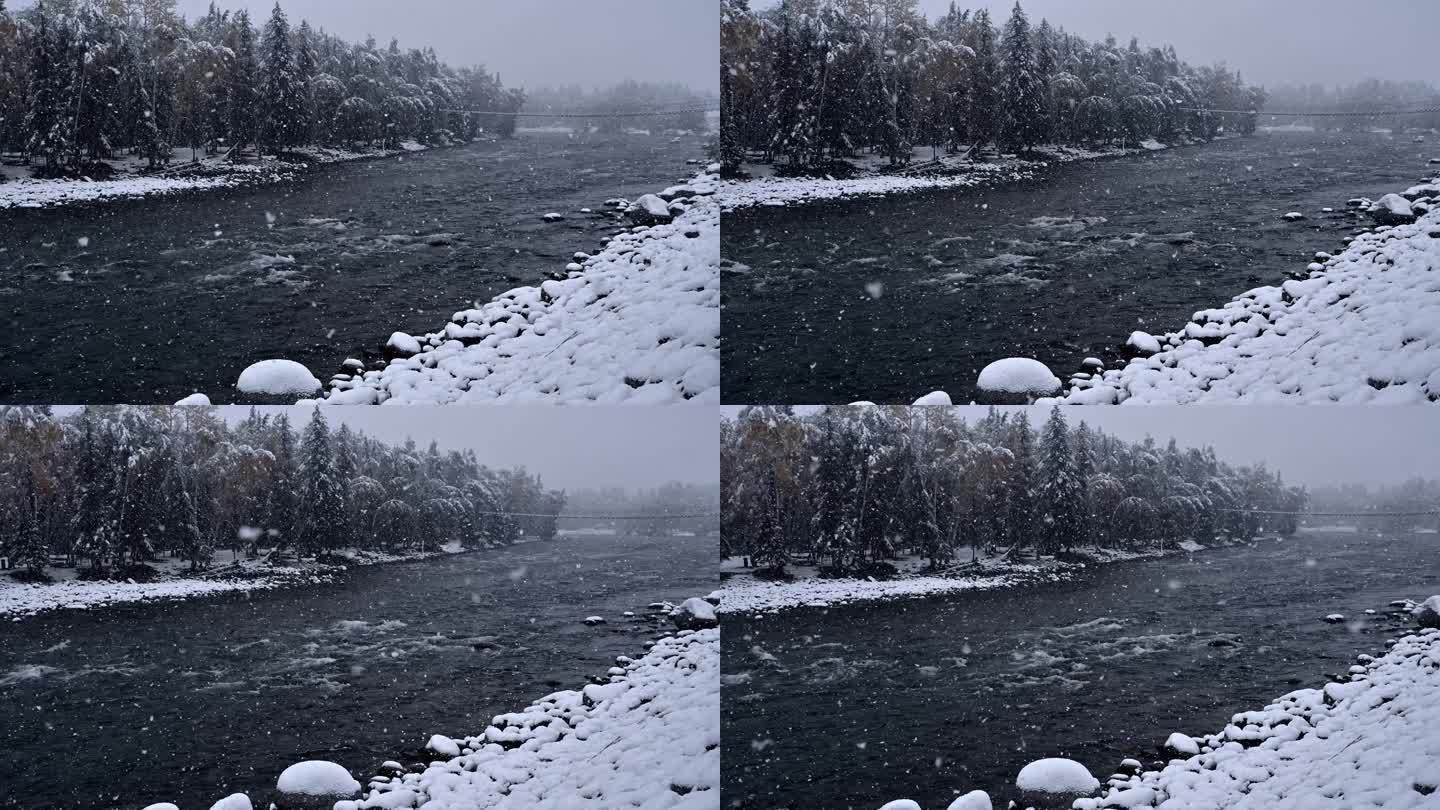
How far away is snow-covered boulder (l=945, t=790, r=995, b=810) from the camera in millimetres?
4754

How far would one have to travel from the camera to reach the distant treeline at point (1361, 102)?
16.1ft

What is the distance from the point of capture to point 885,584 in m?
5.14

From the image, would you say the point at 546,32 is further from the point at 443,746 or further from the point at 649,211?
the point at 443,746

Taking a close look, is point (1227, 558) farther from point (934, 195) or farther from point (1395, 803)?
point (934, 195)

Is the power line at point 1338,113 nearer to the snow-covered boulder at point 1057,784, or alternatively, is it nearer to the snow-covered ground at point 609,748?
the snow-covered boulder at point 1057,784

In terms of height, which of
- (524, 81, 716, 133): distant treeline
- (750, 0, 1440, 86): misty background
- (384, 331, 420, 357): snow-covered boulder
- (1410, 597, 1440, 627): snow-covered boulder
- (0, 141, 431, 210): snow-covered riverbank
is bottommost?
(1410, 597, 1440, 627): snow-covered boulder

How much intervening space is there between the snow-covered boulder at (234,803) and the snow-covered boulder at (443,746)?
70 centimetres

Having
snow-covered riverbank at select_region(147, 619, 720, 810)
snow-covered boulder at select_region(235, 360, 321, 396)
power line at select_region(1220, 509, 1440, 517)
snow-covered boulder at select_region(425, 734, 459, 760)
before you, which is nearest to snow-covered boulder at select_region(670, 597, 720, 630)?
snow-covered riverbank at select_region(147, 619, 720, 810)

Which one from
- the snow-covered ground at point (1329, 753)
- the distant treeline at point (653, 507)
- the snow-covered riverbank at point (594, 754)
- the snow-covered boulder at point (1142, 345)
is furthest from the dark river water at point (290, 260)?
the snow-covered ground at point (1329, 753)

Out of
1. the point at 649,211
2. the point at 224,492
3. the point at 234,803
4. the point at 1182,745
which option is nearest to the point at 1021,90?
the point at 649,211

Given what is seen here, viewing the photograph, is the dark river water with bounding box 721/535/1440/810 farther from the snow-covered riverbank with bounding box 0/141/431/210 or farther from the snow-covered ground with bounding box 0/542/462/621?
the snow-covered riverbank with bounding box 0/141/431/210

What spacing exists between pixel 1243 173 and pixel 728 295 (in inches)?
89.6

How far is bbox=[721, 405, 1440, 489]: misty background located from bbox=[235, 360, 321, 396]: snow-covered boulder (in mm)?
2741

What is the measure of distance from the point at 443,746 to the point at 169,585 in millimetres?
1334
